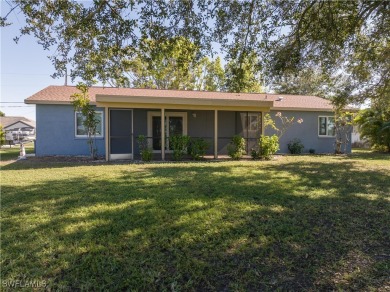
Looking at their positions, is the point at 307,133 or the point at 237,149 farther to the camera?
the point at 307,133

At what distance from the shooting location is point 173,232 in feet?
11.6

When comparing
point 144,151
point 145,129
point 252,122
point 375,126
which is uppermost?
point 252,122

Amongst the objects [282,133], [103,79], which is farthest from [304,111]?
[103,79]

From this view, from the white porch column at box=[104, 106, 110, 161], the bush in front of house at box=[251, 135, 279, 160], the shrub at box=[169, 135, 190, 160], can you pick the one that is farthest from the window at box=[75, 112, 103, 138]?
the bush in front of house at box=[251, 135, 279, 160]

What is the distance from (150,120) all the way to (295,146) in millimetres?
8255

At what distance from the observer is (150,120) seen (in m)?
14.0

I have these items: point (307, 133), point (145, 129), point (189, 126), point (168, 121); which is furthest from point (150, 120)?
point (307, 133)

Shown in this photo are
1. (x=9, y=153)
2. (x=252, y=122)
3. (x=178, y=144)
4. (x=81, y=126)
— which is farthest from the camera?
(x=9, y=153)

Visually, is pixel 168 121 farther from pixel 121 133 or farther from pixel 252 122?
pixel 252 122

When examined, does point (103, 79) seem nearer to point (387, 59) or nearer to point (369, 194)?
point (369, 194)

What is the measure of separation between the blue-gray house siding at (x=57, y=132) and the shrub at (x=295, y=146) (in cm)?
1117

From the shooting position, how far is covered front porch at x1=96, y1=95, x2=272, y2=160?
11352 millimetres

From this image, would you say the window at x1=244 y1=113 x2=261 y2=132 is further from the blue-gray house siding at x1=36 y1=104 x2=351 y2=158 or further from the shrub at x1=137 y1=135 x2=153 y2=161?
the shrub at x1=137 y1=135 x2=153 y2=161

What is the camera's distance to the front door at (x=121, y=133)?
12.2m
